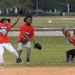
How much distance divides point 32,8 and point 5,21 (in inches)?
3673

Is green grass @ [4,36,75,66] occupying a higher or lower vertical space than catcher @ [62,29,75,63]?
lower

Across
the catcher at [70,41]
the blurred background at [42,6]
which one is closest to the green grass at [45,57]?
the catcher at [70,41]

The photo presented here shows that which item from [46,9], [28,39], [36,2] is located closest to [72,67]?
[28,39]

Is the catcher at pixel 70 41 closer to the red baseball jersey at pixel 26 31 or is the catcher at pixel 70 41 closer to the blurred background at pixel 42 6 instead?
the red baseball jersey at pixel 26 31

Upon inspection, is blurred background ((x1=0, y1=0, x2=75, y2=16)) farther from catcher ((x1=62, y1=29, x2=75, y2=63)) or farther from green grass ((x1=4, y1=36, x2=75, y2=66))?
catcher ((x1=62, y1=29, x2=75, y2=63))

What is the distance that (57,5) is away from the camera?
350ft
